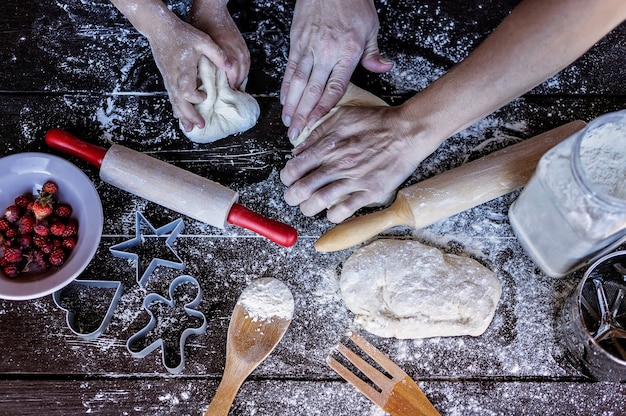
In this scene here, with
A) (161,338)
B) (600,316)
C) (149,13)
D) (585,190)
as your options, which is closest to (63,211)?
(161,338)

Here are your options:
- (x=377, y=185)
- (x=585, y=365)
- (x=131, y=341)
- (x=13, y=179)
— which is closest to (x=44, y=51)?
(x=13, y=179)

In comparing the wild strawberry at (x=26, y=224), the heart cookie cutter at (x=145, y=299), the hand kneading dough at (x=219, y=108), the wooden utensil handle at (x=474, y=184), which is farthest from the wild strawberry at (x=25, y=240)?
the wooden utensil handle at (x=474, y=184)

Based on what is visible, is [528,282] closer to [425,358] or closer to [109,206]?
[425,358]

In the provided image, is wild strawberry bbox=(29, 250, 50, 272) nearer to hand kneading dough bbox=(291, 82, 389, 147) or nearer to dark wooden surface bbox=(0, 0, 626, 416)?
dark wooden surface bbox=(0, 0, 626, 416)

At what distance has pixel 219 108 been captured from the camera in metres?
1.24

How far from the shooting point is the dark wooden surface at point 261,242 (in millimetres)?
1176

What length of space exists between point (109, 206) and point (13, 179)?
199 millimetres

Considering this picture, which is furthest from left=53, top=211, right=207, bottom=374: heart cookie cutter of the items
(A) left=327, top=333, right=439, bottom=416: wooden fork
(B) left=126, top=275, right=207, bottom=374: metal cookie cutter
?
(A) left=327, top=333, right=439, bottom=416: wooden fork

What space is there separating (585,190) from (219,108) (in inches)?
29.6

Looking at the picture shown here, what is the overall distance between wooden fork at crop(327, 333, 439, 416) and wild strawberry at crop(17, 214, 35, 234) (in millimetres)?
670

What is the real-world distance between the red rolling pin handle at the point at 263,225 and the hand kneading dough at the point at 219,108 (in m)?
0.21

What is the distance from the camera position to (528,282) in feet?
4.01

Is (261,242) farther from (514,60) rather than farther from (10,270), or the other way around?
(514,60)

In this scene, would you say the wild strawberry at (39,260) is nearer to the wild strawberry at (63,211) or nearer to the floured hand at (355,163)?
the wild strawberry at (63,211)
